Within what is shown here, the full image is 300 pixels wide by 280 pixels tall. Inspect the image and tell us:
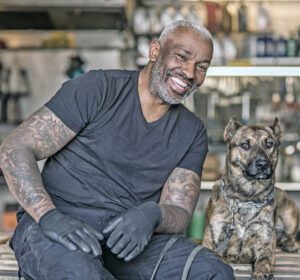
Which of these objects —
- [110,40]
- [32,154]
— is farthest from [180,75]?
[110,40]

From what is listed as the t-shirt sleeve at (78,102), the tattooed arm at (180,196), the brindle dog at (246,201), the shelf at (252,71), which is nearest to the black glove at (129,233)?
the tattooed arm at (180,196)

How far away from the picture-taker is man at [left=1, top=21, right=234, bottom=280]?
2.51 meters

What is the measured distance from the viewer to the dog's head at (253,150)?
11.1 ft

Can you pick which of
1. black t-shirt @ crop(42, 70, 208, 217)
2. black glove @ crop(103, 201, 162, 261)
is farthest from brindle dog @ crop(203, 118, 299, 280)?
black glove @ crop(103, 201, 162, 261)

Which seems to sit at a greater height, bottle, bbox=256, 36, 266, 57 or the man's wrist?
bottle, bbox=256, 36, 266, 57

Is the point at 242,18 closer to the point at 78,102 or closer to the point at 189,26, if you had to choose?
the point at 189,26

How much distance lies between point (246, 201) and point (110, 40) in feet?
12.8

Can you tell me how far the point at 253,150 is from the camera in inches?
135

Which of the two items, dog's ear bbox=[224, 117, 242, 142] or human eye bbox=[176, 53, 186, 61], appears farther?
dog's ear bbox=[224, 117, 242, 142]

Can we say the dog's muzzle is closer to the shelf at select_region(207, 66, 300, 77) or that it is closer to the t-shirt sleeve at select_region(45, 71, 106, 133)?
the t-shirt sleeve at select_region(45, 71, 106, 133)

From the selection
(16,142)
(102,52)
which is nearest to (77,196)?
(16,142)

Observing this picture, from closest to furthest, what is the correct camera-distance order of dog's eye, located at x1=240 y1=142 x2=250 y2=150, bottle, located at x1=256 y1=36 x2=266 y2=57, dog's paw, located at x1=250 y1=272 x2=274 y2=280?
dog's paw, located at x1=250 y1=272 x2=274 y2=280, dog's eye, located at x1=240 y1=142 x2=250 y2=150, bottle, located at x1=256 y1=36 x2=266 y2=57

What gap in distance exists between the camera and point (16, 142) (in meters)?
2.64

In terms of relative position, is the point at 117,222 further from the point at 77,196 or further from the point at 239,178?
the point at 239,178
